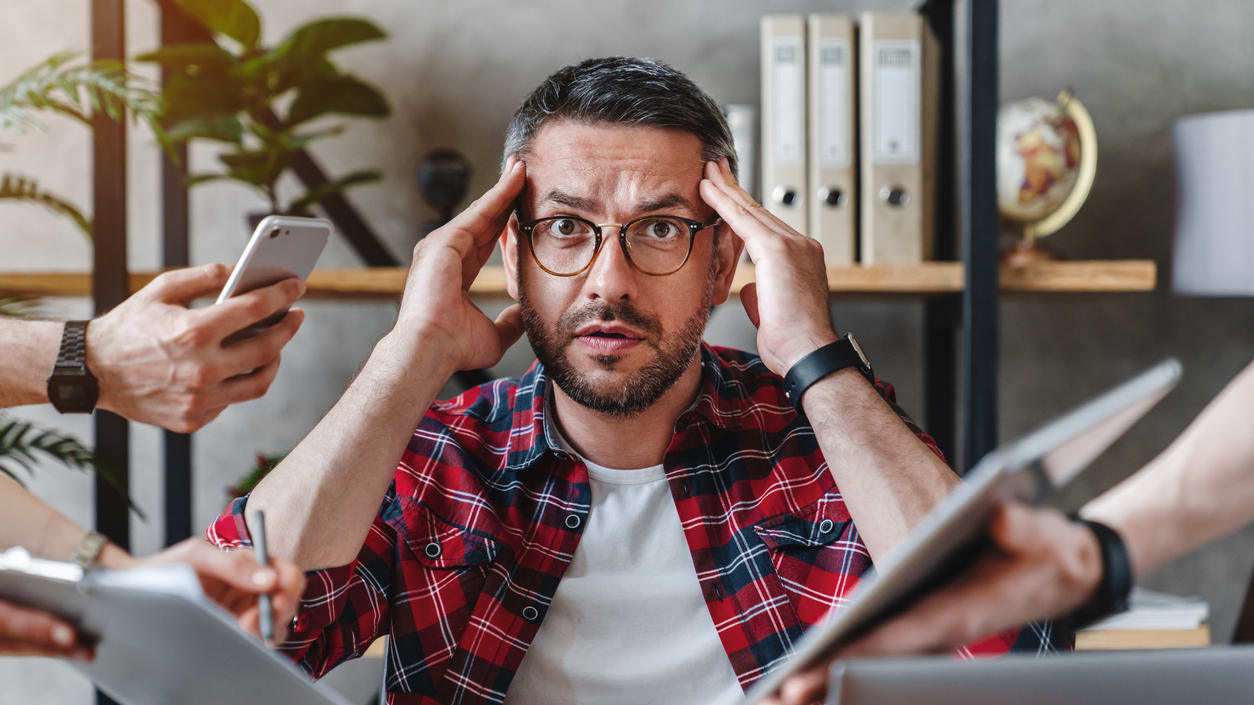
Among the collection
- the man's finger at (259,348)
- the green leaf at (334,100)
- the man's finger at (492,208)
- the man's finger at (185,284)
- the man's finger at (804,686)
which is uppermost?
the green leaf at (334,100)

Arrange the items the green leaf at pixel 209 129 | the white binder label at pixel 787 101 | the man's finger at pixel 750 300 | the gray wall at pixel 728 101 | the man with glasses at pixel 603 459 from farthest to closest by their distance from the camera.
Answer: the gray wall at pixel 728 101, the white binder label at pixel 787 101, the green leaf at pixel 209 129, the man's finger at pixel 750 300, the man with glasses at pixel 603 459

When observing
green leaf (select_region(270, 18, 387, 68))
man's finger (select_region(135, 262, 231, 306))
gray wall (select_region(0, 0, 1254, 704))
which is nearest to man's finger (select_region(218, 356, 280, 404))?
man's finger (select_region(135, 262, 231, 306))

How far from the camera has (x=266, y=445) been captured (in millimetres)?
1959

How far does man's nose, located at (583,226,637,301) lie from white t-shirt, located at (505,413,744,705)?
280 millimetres

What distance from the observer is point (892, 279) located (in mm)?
1523

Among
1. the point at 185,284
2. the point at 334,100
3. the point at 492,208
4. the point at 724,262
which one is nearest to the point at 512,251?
the point at 492,208

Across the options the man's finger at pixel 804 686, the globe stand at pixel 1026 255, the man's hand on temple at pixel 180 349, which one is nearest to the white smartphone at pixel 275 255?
the man's hand on temple at pixel 180 349

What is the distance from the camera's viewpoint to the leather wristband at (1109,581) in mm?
573

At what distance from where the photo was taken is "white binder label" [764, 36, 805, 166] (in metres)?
1.57

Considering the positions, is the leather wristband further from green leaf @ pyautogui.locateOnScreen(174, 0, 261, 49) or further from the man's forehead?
green leaf @ pyautogui.locateOnScreen(174, 0, 261, 49)

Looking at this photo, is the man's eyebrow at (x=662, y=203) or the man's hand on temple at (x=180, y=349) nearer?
the man's hand on temple at (x=180, y=349)

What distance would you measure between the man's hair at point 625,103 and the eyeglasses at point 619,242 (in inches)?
4.7

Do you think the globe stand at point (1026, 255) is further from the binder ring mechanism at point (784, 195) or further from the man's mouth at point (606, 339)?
the man's mouth at point (606, 339)

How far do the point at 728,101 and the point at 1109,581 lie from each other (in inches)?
59.0
